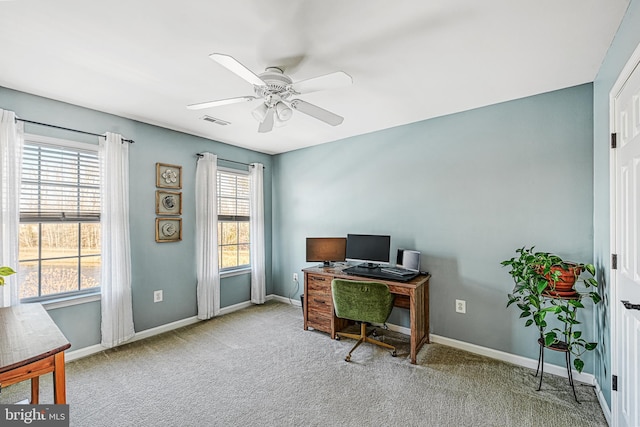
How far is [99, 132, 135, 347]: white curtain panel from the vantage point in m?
2.97

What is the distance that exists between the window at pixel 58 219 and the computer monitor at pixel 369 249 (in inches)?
107

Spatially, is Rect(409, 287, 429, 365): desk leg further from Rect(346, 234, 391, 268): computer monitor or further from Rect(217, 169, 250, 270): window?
Rect(217, 169, 250, 270): window

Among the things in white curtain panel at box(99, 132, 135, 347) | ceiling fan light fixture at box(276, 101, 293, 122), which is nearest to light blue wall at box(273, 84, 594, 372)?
ceiling fan light fixture at box(276, 101, 293, 122)

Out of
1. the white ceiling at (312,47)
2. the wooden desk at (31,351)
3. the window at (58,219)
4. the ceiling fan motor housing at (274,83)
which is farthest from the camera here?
the window at (58,219)

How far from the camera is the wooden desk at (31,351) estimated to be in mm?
1312

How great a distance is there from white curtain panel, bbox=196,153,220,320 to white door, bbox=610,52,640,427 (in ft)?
12.6

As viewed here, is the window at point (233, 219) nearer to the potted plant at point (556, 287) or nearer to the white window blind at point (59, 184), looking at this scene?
the white window blind at point (59, 184)

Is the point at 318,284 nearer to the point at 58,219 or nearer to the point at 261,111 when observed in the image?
the point at 261,111

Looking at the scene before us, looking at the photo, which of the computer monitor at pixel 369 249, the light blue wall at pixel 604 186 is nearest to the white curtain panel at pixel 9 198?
the computer monitor at pixel 369 249

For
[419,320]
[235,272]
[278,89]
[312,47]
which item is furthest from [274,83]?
[235,272]

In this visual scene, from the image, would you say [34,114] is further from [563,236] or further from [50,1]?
[563,236]

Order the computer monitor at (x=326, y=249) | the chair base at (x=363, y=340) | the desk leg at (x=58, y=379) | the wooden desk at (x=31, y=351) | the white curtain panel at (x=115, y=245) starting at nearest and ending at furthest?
the wooden desk at (x=31, y=351)
the desk leg at (x=58, y=379)
the chair base at (x=363, y=340)
the white curtain panel at (x=115, y=245)
the computer monitor at (x=326, y=249)

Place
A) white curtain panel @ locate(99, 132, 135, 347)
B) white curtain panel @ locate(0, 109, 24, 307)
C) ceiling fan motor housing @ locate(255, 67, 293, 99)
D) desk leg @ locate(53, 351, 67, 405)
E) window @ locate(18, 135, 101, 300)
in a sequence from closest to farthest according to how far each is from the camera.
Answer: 1. desk leg @ locate(53, 351, 67, 405)
2. ceiling fan motor housing @ locate(255, 67, 293, 99)
3. white curtain panel @ locate(0, 109, 24, 307)
4. window @ locate(18, 135, 101, 300)
5. white curtain panel @ locate(99, 132, 135, 347)

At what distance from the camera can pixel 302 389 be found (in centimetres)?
234
